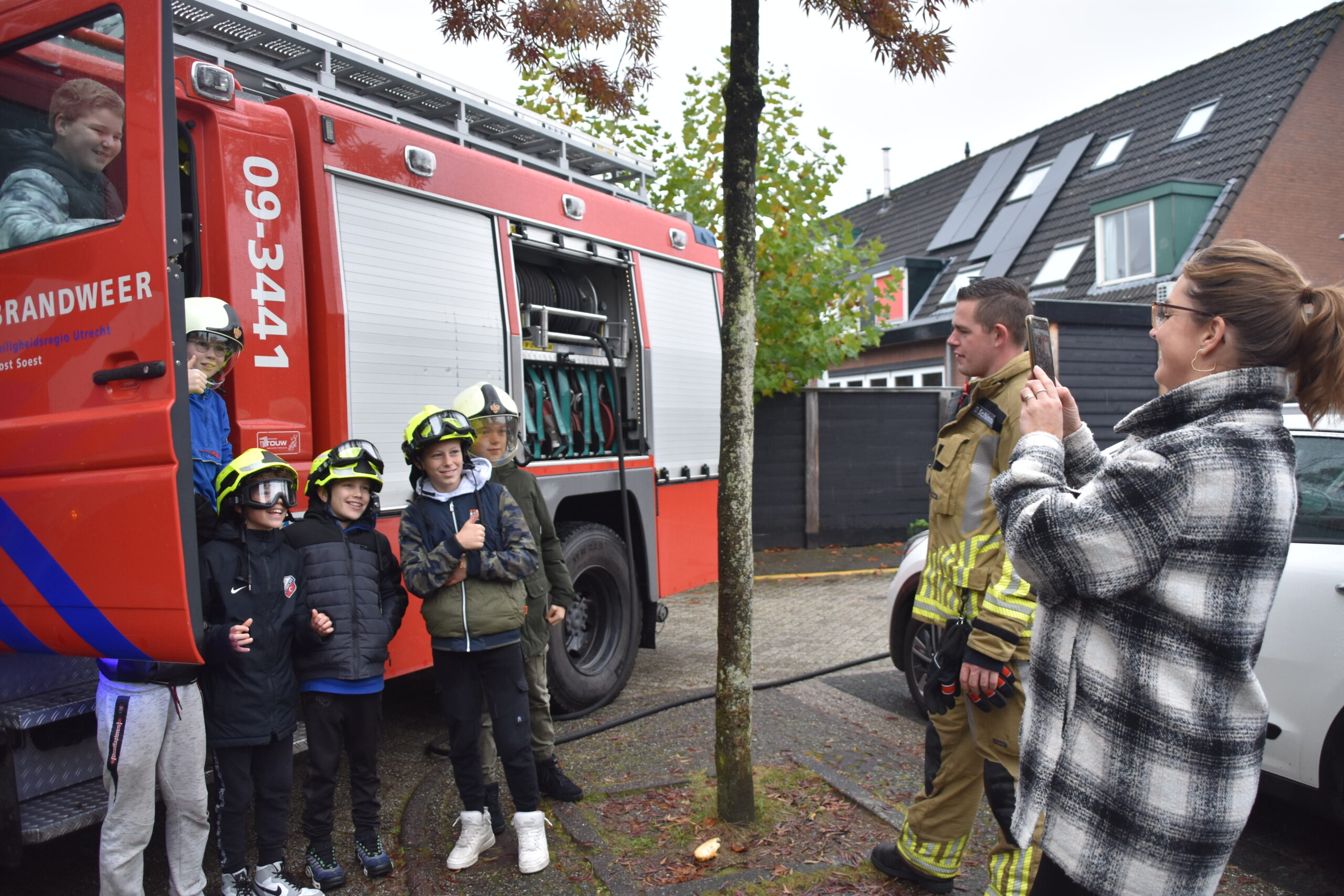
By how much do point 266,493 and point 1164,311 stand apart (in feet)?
8.66

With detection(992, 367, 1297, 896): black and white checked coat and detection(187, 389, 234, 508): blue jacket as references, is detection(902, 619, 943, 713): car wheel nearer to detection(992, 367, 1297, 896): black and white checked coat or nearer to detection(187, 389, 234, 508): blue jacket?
detection(992, 367, 1297, 896): black and white checked coat

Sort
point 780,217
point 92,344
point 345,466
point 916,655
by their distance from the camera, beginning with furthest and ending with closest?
point 780,217, point 916,655, point 345,466, point 92,344

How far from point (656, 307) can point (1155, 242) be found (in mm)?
13673

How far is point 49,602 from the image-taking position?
2.88 m

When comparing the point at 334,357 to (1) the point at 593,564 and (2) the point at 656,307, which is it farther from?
(2) the point at 656,307

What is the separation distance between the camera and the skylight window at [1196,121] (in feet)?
60.5

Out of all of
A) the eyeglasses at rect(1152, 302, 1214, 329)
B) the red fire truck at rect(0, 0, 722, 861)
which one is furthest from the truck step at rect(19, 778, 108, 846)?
the eyeglasses at rect(1152, 302, 1214, 329)

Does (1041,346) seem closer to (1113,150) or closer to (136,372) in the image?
(136,372)

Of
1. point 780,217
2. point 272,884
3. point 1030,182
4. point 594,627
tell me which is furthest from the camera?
point 1030,182

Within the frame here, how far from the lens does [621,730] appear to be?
5.01 meters

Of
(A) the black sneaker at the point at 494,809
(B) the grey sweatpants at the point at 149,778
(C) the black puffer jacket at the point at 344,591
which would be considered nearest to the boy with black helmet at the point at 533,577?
(A) the black sneaker at the point at 494,809

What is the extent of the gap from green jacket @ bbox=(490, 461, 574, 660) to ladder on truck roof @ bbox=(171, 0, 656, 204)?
2.06m

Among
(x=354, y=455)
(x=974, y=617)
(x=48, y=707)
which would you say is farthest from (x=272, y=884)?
(x=974, y=617)

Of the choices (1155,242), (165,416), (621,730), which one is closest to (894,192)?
(1155,242)
